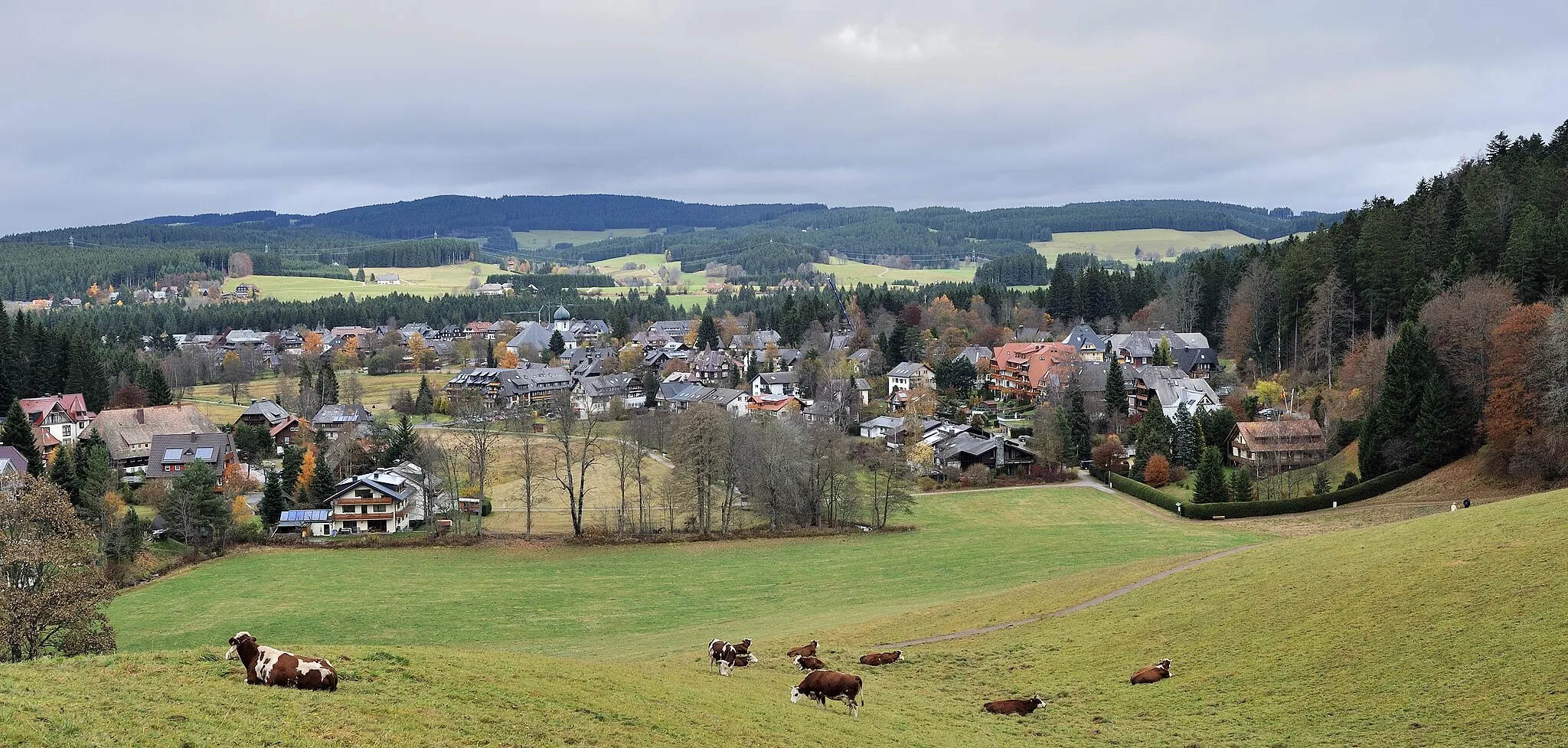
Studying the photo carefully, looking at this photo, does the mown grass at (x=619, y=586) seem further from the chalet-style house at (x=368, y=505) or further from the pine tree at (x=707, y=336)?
the pine tree at (x=707, y=336)

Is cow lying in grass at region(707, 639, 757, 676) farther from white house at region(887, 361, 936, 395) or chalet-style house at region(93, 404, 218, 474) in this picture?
white house at region(887, 361, 936, 395)

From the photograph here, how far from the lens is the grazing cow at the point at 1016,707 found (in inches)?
754

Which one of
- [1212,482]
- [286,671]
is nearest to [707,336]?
[1212,482]

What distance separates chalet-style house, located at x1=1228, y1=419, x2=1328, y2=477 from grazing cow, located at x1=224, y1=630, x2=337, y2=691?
5890 cm

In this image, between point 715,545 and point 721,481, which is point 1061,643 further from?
point 721,481

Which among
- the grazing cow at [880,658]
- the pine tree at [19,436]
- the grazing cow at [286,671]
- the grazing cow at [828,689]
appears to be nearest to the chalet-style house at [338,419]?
the pine tree at [19,436]

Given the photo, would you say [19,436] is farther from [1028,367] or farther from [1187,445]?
[1028,367]

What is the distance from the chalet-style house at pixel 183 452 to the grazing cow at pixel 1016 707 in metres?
64.5

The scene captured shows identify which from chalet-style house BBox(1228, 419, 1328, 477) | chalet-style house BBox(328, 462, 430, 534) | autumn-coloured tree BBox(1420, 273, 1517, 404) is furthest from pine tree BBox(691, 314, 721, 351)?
autumn-coloured tree BBox(1420, 273, 1517, 404)

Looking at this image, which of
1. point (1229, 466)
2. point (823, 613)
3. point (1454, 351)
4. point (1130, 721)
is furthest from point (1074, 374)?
point (1130, 721)

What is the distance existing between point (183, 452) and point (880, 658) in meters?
63.9

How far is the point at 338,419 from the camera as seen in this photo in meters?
88.8

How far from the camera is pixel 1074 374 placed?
270 ft

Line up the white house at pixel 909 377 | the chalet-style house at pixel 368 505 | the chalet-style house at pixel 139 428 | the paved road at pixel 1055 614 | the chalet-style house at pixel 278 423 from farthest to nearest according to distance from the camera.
Result: the white house at pixel 909 377 < the chalet-style house at pixel 278 423 < the chalet-style house at pixel 139 428 < the chalet-style house at pixel 368 505 < the paved road at pixel 1055 614
